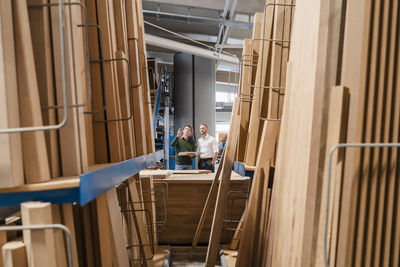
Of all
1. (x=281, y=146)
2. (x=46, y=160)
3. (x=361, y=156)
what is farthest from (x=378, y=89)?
(x=46, y=160)

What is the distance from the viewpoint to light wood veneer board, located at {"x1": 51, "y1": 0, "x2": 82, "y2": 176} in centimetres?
88

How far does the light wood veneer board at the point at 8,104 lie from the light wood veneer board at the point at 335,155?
1006 mm

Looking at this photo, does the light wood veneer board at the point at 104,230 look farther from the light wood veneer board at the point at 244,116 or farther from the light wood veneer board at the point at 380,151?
the light wood veneer board at the point at 244,116

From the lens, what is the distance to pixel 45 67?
872mm

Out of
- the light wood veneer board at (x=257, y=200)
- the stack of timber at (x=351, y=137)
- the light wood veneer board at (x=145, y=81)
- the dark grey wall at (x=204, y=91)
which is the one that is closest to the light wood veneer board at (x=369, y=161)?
the stack of timber at (x=351, y=137)

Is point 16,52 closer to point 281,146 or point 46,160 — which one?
point 46,160

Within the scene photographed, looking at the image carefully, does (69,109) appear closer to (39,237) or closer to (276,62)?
(39,237)

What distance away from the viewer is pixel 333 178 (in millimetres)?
902

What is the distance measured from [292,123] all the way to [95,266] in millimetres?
1157

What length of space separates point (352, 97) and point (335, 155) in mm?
205

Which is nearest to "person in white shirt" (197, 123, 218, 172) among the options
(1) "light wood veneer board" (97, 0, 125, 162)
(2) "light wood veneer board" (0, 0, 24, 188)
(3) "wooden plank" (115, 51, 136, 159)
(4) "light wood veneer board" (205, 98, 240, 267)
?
(4) "light wood veneer board" (205, 98, 240, 267)

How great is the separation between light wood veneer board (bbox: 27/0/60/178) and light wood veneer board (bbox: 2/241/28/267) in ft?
0.75

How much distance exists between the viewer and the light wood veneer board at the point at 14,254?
0.78 m

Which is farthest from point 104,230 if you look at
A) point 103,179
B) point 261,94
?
point 261,94
